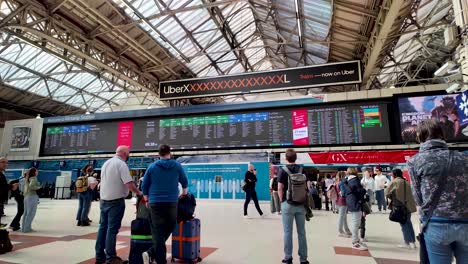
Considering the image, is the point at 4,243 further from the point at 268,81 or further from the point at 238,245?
the point at 268,81

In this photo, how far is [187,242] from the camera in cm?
361

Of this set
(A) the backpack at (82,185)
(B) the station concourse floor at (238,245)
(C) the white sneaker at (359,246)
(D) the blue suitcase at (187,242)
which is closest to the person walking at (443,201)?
(B) the station concourse floor at (238,245)

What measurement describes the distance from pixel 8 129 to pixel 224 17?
569 inches

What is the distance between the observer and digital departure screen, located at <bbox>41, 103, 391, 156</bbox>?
35.7ft

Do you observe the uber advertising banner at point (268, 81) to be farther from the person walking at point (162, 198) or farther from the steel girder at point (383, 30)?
the person walking at point (162, 198)

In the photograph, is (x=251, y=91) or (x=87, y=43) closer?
(x=251, y=91)

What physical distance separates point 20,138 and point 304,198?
1828cm

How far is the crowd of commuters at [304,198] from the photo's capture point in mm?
1715

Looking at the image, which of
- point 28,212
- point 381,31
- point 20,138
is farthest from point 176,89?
point 20,138

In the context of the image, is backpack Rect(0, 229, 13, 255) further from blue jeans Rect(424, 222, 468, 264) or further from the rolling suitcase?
blue jeans Rect(424, 222, 468, 264)

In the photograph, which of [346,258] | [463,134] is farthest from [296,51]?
[346,258]

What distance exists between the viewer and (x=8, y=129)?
55.1ft

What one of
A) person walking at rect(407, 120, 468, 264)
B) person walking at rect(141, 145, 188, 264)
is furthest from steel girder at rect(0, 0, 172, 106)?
person walking at rect(407, 120, 468, 264)

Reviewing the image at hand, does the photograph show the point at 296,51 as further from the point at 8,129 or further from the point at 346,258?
the point at 8,129
